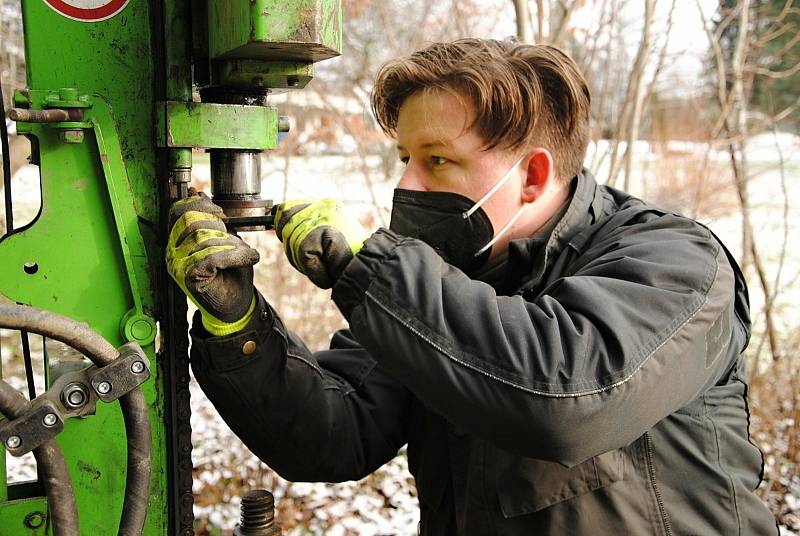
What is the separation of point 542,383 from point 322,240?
0.51 meters

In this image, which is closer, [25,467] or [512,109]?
[512,109]

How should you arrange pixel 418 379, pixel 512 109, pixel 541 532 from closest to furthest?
pixel 418 379 < pixel 541 532 < pixel 512 109

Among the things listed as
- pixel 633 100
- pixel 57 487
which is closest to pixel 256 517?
pixel 57 487

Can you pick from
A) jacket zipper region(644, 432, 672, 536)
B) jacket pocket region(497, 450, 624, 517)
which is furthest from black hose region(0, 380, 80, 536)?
jacket zipper region(644, 432, 672, 536)

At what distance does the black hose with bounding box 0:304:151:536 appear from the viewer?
1.39 m

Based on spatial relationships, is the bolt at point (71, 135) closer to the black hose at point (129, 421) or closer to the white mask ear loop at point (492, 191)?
the black hose at point (129, 421)

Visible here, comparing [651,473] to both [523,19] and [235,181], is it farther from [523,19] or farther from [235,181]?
[523,19]

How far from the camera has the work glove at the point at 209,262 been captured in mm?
1509

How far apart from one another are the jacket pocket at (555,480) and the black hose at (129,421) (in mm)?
782

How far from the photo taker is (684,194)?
8852 mm

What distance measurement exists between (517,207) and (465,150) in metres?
0.21

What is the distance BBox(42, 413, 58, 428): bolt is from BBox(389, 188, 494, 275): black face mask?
961mm

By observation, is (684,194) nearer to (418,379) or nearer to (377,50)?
(377,50)

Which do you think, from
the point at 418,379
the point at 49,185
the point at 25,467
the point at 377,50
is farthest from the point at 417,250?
the point at 377,50
